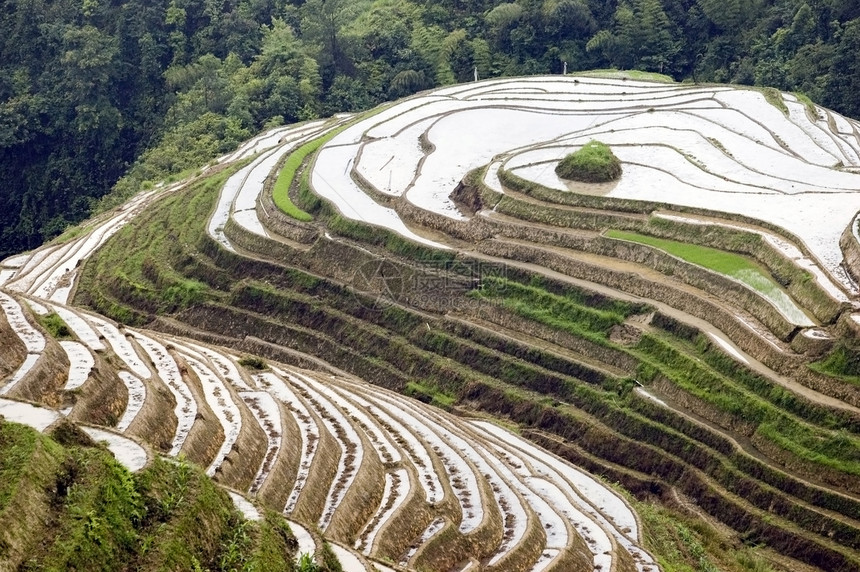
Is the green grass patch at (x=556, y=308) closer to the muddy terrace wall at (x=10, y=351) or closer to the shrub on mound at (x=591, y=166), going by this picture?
the shrub on mound at (x=591, y=166)

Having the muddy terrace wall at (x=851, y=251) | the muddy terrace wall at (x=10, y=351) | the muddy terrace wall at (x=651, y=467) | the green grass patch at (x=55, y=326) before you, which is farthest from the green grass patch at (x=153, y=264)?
the muddy terrace wall at (x=851, y=251)

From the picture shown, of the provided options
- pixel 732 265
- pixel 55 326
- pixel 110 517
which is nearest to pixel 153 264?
pixel 55 326

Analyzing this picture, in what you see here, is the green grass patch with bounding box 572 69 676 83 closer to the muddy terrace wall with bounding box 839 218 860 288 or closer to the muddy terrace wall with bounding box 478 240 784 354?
the muddy terrace wall with bounding box 478 240 784 354

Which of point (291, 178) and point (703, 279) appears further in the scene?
point (291, 178)

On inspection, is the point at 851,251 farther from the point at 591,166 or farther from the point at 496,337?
the point at 591,166

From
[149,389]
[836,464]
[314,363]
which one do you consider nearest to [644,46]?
[314,363]

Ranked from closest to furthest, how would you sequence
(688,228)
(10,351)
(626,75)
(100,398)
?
(100,398), (10,351), (688,228), (626,75)
